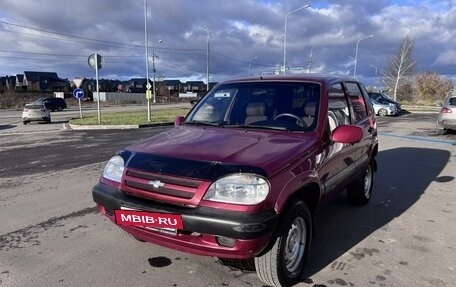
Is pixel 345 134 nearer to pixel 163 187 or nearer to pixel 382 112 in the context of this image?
pixel 163 187

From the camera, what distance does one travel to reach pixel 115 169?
146 inches

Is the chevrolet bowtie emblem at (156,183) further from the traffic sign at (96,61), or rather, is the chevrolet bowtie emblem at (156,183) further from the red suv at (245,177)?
the traffic sign at (96,61)

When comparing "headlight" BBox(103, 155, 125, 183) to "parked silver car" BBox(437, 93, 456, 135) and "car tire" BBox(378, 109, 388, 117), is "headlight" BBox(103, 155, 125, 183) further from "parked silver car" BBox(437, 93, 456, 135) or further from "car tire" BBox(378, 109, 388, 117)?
"car tire" BBox(378, 109, 388, 117)

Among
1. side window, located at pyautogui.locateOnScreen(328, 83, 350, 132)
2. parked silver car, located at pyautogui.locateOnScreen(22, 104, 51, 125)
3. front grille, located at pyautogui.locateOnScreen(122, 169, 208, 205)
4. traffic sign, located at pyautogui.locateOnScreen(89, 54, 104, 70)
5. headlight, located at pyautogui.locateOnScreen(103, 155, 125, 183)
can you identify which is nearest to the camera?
front grille, located at pyautogui.locateOnScreen(122, 169, 208, 205)

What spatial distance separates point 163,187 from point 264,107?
5.46 ft

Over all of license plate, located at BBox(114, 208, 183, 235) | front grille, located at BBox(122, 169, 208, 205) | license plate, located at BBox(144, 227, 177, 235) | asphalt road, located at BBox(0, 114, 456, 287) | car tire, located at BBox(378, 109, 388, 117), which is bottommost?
asphalt road, located at BBox(0, 114, 456, 287)

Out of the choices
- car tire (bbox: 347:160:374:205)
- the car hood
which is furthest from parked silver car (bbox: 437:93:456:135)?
the car hood

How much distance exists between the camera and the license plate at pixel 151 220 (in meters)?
3.13

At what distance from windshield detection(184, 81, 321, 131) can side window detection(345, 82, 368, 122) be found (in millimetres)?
1109

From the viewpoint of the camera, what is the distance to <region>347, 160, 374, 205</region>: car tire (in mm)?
5824

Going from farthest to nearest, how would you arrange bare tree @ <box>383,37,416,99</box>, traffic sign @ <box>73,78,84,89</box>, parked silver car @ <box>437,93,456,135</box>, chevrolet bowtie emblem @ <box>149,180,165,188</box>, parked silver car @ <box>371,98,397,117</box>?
bare tree @ <box>383,37,416,99</box> → parked silver car @ <box>371,98,397,117</box> → traffic sign @ <box>73,78,84,89</box> → parked silver car @ <box>437,93,456,135</box> → chevrolet bowtie emblem @ <box>149,180,165,188</box>

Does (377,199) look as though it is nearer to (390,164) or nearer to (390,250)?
(390,250)

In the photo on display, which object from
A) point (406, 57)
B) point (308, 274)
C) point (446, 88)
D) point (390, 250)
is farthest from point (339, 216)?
point (446, 88)

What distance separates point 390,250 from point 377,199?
2137 mm
